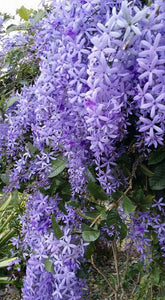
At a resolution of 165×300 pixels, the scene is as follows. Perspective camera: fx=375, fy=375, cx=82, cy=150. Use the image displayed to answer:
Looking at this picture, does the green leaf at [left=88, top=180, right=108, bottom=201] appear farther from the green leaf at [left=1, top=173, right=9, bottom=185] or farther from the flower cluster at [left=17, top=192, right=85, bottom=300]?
the green leaf at [left=1, top=173, right=9, bottom=185]

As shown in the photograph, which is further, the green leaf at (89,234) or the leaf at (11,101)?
the leaf at (11,101)

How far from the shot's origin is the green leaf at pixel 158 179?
795 millimetres

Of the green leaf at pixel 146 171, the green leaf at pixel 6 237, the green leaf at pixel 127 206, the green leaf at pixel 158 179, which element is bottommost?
the green leaf at pixel 6 237

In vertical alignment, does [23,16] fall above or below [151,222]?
above

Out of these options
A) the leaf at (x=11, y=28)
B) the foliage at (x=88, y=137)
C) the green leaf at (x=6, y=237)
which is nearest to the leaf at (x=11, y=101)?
the foliage at (x=88, y=137)

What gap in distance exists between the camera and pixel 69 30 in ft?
2.44

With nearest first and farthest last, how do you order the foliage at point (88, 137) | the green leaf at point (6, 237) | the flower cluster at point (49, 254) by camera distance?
1. the foliage at point (88, 137)
2. the flower cluster at point (49, 254)
3. the green leaf at point (6, 237)

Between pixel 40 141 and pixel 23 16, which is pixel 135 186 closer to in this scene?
pixel 40 141

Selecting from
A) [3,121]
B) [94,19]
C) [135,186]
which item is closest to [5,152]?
[3,121]

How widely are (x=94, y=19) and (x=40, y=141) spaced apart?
1.10 feet

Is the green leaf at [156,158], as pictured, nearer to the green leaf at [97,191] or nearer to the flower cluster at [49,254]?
the green leaf at [97,191]

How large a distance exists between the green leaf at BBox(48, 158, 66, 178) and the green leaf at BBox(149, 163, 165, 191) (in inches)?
9.1

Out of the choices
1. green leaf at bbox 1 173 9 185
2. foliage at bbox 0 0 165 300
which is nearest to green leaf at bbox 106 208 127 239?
foliage at bbox 0 0 165 300

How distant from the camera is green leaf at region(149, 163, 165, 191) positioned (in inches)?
31.3
